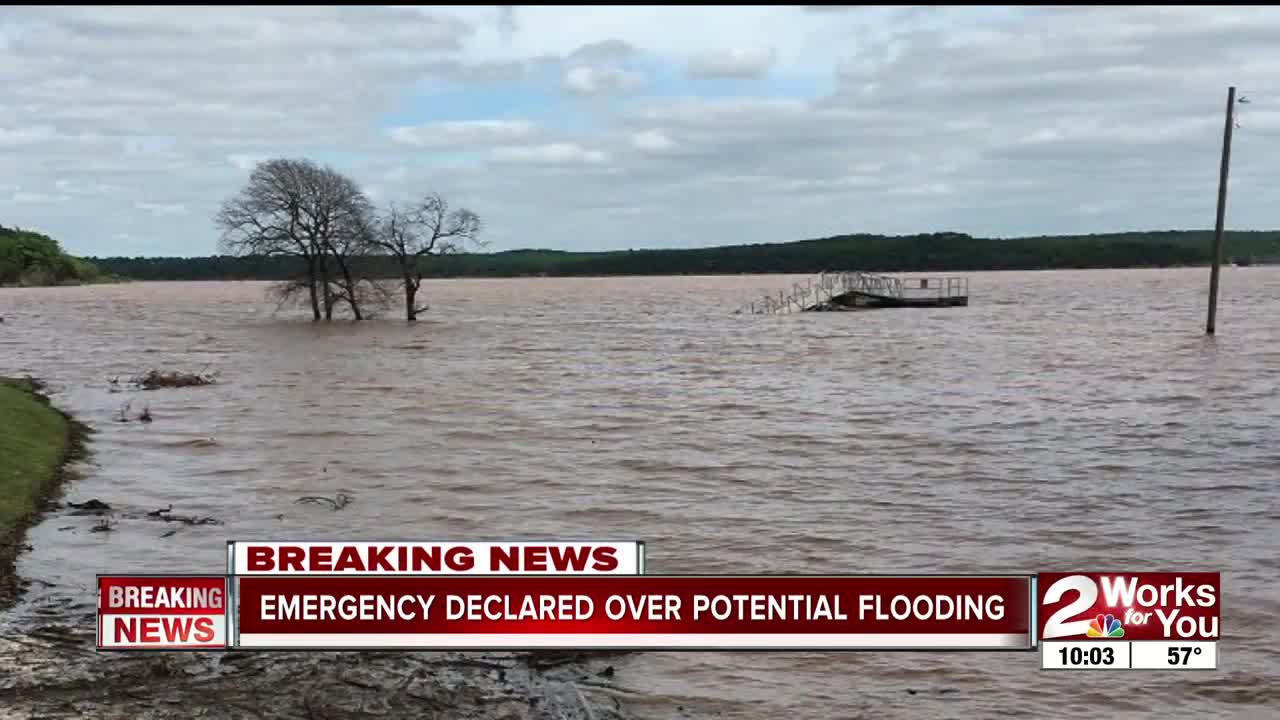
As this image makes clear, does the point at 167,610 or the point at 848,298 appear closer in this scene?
the point at 167,610

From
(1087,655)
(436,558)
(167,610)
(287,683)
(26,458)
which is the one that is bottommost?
(287,683)

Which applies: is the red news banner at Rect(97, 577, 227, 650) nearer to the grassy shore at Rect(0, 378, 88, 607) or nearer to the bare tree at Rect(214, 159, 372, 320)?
the grassy shore at Rect(0, 378, 88, 607)

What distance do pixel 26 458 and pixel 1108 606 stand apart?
55.6 feet

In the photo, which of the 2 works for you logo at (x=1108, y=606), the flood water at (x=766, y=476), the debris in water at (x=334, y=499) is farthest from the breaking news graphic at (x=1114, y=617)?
the debris in water at (x=334, y=499)

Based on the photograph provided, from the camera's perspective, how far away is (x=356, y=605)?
6.60 meters

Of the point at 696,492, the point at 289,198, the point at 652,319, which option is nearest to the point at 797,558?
the point at 696,492

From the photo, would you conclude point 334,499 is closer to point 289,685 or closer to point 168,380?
point 289,685

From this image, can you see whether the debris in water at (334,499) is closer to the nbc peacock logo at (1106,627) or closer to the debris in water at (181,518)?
the debris in water at (181,518)

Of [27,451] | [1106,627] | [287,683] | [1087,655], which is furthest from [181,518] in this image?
[1106,627]

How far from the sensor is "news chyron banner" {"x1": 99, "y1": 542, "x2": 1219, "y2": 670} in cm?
654

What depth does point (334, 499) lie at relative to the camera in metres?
19.2

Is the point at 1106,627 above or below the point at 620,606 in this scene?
below

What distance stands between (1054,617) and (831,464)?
54.3ft

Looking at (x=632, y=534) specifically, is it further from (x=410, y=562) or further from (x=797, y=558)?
→ (x=410, y=562)
